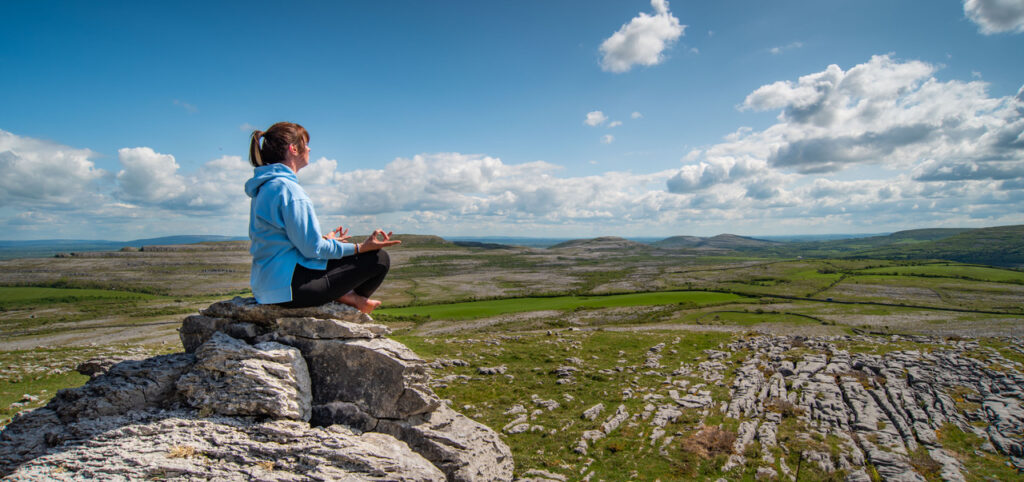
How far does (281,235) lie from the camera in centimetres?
881

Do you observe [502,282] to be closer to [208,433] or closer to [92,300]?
[92,300]

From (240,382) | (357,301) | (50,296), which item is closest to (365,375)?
(357,301)

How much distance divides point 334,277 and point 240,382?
3.29 meters

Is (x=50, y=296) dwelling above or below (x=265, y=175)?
below

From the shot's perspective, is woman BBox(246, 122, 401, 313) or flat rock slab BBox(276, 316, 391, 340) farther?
flat rock slab BBox(276, 316, 391, 340)

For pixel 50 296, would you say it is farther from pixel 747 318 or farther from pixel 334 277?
pixel 747 318

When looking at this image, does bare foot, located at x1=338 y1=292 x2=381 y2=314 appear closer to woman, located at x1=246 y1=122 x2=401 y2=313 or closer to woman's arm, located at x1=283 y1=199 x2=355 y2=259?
woman, located at x1=246 y1=122 x2=401 y2=313

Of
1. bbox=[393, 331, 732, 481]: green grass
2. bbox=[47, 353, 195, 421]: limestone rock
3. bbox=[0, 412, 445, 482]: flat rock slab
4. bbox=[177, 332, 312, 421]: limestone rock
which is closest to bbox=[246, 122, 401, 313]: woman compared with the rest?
bbox=[177, 332, 312, 421]: limestone rock

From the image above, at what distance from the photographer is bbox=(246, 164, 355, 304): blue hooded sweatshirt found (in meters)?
8.47

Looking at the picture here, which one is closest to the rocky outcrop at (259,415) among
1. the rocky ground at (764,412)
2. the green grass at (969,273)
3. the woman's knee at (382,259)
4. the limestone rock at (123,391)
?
the limestone rock at (123,391)

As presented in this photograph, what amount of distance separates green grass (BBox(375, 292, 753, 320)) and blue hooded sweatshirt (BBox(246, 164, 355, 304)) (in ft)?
203

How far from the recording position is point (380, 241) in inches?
388

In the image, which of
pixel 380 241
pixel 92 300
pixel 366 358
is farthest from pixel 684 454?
pixel 92 300

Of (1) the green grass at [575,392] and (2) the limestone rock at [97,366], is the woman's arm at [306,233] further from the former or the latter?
(1) the green grass at [575,392]
